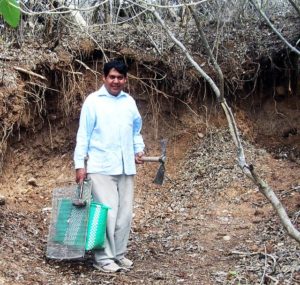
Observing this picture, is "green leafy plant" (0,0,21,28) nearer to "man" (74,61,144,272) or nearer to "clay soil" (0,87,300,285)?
"clay soil" (0,87,300,285)

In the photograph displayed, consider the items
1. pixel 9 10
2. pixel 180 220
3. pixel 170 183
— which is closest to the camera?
pixel 9 10

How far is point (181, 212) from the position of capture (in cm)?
527

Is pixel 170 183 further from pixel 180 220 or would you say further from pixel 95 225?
pixel 95 225

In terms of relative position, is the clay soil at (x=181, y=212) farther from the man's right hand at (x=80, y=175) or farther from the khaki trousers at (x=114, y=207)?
the man's right hand at (x=80, y=175)

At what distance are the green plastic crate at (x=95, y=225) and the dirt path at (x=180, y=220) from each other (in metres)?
0.23

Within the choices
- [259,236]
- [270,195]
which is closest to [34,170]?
[259,236]

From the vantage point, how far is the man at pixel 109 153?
12.3 feet

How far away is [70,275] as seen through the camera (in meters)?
3.67

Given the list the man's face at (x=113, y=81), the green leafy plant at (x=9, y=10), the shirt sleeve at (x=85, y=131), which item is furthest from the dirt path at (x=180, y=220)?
the green leafy plant at (x=9, y=10)

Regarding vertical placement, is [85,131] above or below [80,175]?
above

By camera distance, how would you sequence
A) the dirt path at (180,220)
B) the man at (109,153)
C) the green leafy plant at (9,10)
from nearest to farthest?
the green leafy plant at (9,10) < the dirt path at (180,220) < the man at (109,153)

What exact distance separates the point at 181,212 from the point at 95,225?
171 centimetres

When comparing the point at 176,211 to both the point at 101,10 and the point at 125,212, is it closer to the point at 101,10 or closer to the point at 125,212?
the point at 125,212

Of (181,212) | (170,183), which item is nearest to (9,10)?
(181,212)
